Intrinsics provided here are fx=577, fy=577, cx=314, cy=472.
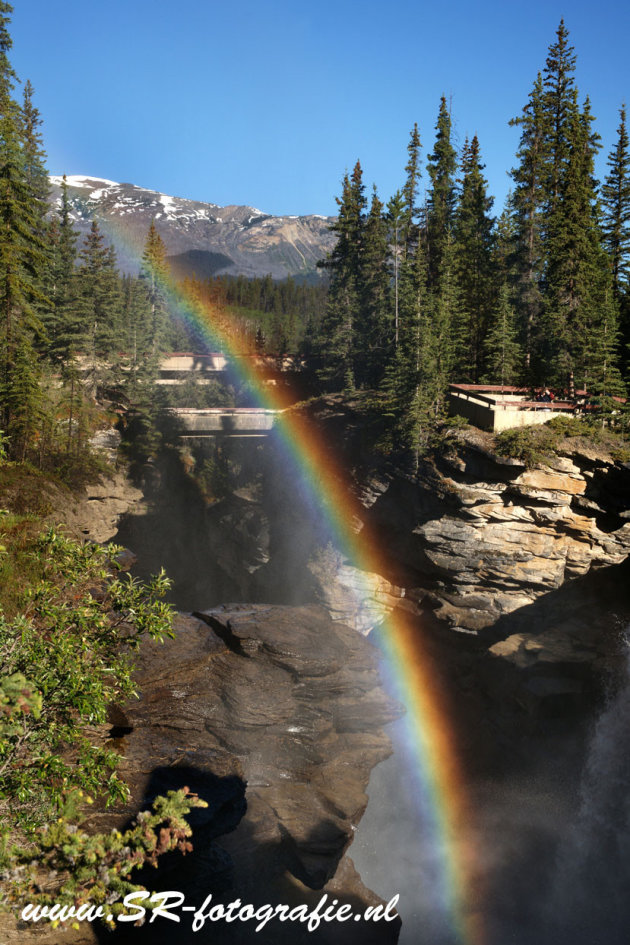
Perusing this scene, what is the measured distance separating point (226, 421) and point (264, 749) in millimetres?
30795

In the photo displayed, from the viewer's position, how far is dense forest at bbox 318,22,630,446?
34594mm

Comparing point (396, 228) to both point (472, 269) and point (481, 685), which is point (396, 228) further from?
point (481, 685)

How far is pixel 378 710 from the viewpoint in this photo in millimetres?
29734

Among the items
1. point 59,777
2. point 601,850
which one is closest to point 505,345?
point 601,850

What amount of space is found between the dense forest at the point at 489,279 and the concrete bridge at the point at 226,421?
7338 millimetres

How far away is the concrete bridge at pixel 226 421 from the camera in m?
50.6

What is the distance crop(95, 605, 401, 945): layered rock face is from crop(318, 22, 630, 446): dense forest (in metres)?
14.6

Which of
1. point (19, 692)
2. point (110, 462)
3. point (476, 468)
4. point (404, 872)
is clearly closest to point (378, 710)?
point (404, 872)

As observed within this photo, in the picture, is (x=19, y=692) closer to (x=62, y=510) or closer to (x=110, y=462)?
(x=62, y=510)

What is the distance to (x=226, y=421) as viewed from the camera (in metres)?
50.8

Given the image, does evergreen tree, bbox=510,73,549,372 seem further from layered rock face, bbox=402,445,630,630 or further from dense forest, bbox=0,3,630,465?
layered rock face, bbox=402,445,630,630

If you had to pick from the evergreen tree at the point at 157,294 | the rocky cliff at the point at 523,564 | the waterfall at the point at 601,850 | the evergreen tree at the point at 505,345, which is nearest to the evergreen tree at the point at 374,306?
the evergreen tree at the point at 505,345

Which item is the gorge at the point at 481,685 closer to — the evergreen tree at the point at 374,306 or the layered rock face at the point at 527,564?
the layered rock face at the point at 527,564

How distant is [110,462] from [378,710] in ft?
106
